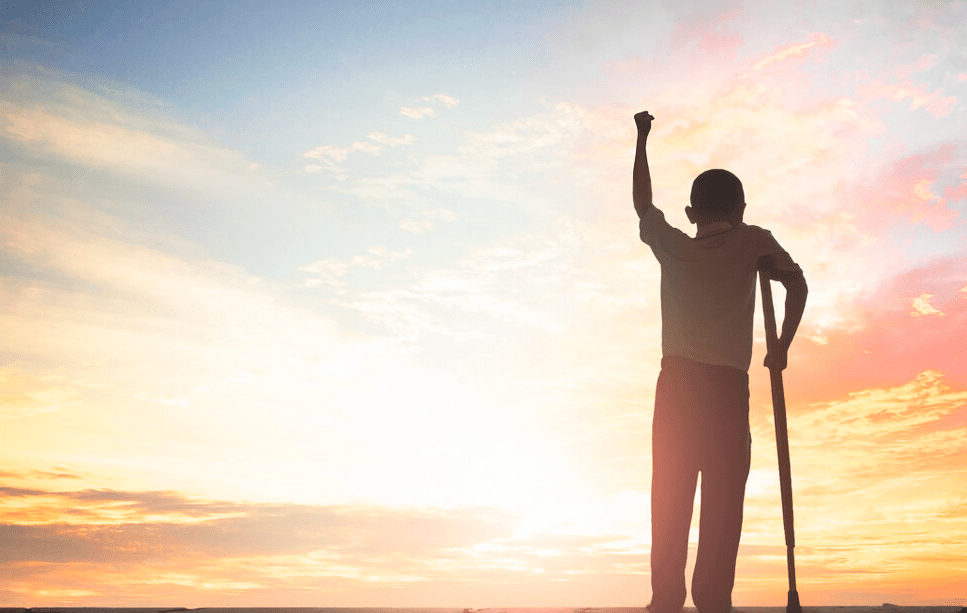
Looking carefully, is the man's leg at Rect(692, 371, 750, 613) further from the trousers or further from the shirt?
the shirt

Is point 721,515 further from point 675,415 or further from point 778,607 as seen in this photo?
point 778,607

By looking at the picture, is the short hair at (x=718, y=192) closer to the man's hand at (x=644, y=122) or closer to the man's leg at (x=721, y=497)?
the man's hand at (x=644, y=122)

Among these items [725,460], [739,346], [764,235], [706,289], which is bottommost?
[725,460]

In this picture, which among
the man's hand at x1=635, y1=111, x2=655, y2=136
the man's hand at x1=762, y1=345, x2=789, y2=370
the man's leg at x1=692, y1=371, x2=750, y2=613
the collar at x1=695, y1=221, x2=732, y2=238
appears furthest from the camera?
the man's hand at x1=635, y1=111, x2=655, y2=136

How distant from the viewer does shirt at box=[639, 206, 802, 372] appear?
4867 millimetres

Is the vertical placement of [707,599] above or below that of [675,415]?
below

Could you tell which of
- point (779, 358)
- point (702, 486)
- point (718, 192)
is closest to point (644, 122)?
point (718, 192)

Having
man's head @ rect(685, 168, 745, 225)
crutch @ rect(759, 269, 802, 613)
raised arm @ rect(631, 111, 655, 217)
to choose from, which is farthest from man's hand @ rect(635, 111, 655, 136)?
crutch @ rect(759, 269, 802, 613)

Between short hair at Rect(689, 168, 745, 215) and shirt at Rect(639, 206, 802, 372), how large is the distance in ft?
0.43

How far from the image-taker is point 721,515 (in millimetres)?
4781

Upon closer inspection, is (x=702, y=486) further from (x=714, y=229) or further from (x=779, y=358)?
(x=714, y=229)

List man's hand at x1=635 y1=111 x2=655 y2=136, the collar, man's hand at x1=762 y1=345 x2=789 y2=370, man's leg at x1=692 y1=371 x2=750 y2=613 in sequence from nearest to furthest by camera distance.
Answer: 1. man's leg at x1=692 y1=371 x2=750 y2=613
2. the collar
3. man's hand at x1=762 y1=345 x2=789 y2=370
4. man's hand at x1=635 y1=111 x2=655 y2=136

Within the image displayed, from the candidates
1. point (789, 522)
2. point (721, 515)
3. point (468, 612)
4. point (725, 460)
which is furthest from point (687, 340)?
point (468, 612)

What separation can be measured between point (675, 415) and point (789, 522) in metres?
1.32
